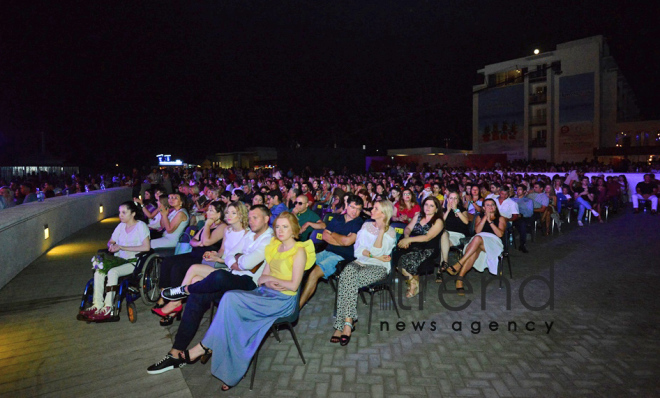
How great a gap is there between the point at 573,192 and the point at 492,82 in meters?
37.1

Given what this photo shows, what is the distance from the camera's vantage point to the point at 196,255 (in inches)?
205

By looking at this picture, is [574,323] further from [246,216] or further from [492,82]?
[492,82]

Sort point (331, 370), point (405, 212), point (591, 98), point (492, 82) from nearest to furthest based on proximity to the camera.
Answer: point (331, 370) → point (405, 212) → point (591, 98) → point (492, 82)

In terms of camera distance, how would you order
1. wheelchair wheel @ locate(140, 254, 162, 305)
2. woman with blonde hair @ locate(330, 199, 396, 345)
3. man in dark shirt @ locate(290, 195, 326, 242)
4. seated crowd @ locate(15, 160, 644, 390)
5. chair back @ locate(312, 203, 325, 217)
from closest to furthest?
seated crowd @ locate(15, 160, 644, 390) → woman with blonde hair @ locate(330, 199, 396, 345) → wheelchair wheel @ locate(140, 254, 162, 305) → man in dark shirt @ locate(290, 195, 326, 242) → chair back @ locate(312, 203, 325, 217)

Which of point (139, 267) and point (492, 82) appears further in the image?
point (492, 82)

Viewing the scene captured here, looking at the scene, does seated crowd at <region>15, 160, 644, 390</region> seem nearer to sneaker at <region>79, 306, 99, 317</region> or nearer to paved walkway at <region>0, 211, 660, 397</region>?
sneaker at <region>79, 306, 99, 317</region>

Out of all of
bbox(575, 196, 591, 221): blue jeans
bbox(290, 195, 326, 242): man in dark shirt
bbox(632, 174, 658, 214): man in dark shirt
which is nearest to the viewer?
bbox(290, 195, 326, 242): man in dark shirt

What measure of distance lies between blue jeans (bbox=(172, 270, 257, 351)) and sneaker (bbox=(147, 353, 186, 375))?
0.33ft

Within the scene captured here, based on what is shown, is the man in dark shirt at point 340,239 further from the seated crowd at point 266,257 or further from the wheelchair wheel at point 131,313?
the wheelchair wheel at point 131,313

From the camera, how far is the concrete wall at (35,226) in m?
6.39

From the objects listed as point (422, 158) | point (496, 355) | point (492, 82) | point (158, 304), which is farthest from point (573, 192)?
point (492, 82)

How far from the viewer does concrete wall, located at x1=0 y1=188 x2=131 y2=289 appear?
6391 millimetres

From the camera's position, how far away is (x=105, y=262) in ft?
15.6

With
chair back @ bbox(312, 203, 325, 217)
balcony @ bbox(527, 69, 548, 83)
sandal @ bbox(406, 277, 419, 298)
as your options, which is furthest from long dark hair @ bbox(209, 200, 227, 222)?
balcony @ bbox(527, 69, 548, 83)
